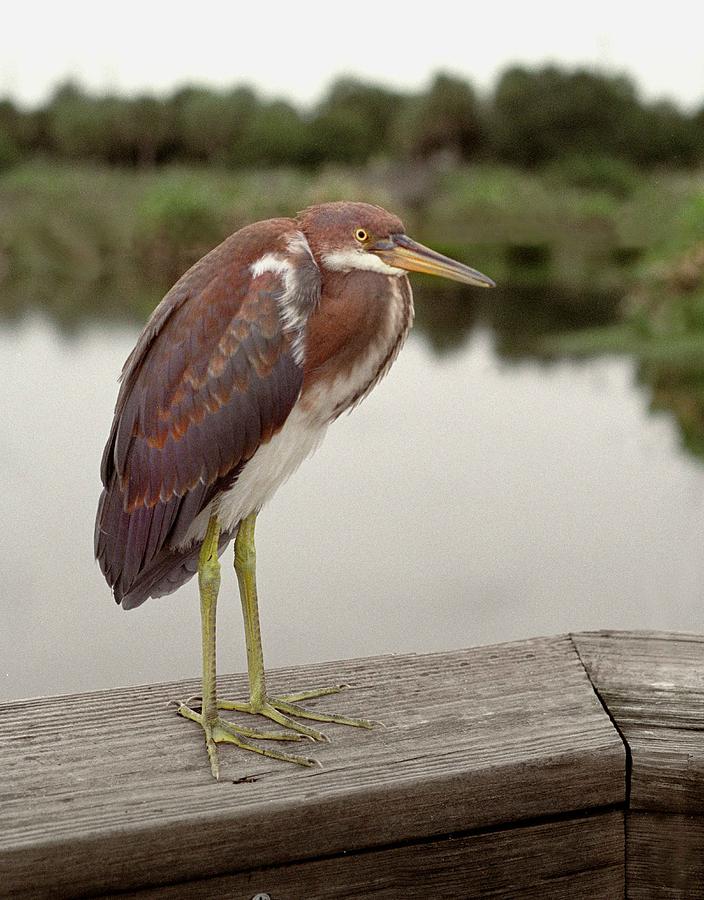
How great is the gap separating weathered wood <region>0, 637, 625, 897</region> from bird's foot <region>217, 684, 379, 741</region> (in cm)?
2

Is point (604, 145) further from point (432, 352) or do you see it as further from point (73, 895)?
point (73, 895)

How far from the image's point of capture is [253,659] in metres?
1.61

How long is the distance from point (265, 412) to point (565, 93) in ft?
54.4

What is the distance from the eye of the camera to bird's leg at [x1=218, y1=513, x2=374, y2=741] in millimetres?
1603

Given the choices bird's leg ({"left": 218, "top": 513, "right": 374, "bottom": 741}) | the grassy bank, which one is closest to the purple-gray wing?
bird's leg ({"left": 218, "top": 513, "right": 374, "bottom": 741})

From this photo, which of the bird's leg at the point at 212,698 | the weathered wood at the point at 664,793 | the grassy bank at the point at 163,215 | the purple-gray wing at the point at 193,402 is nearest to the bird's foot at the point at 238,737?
the bird's leg at the point at 212,698

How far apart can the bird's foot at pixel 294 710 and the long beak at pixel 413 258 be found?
2.01 ft

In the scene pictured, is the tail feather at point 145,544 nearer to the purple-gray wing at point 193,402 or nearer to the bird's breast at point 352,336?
the purple-gray wing at point 193,402

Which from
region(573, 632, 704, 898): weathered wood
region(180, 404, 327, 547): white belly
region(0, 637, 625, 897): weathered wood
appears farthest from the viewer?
region(180, 404, 327, 547): white belly

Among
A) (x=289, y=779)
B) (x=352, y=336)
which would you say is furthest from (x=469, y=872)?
(x=352, y=336)

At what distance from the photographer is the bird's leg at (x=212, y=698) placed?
4.76ft

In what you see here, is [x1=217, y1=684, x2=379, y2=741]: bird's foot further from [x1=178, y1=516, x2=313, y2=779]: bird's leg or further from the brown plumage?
the brown plumage

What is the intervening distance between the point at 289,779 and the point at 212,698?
0.20 meters

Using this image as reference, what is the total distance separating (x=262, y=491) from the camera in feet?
5.15
